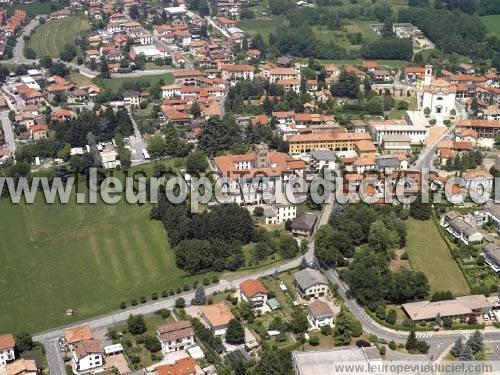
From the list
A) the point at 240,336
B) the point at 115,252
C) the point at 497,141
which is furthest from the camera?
the point at 497,141

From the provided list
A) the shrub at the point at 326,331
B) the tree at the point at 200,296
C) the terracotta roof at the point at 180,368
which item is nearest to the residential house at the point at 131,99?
the tree at the point at 200,296

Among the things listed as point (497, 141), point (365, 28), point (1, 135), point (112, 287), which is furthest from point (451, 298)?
point (365, 28)

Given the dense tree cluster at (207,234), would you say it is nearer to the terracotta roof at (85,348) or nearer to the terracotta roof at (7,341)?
the terracotta roof at (85,348)

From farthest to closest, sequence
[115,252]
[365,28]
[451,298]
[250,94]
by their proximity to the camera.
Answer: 1. [365,28]
2. [250,94]
3. [115,252]
4. [451,298]

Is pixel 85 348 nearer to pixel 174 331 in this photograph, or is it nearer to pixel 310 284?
pixel 174 331

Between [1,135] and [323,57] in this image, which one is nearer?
[1,135]

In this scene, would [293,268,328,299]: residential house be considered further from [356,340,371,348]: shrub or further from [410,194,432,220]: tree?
[410,194,432,220]: tree

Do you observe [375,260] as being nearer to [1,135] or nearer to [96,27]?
[1,135]

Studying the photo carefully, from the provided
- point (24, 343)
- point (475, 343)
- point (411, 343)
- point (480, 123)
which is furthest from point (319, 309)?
point (480, 123)
